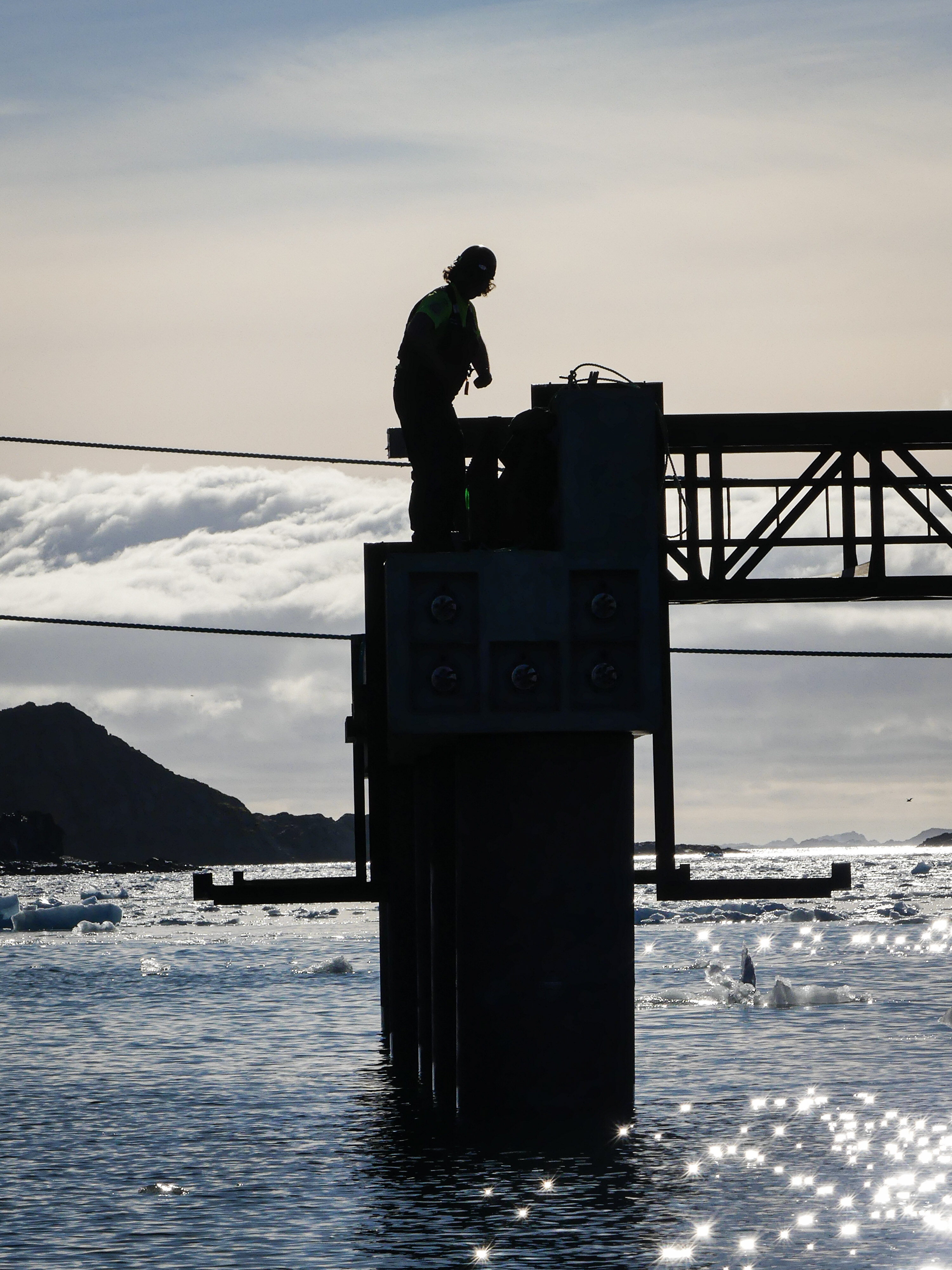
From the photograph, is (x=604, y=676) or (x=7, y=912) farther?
(x=7, y=912)

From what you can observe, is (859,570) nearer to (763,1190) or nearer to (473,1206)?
(763,1190)

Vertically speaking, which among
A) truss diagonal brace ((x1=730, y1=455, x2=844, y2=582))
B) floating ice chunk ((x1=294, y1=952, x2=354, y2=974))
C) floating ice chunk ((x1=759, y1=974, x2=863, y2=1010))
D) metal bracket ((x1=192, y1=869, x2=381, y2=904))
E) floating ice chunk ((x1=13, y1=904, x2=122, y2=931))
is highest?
truss diagonal brace ((x1=730, y1=455, x2=844, y2=582))

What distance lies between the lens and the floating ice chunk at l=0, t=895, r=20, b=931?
194 ft

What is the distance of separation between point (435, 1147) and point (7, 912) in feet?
162

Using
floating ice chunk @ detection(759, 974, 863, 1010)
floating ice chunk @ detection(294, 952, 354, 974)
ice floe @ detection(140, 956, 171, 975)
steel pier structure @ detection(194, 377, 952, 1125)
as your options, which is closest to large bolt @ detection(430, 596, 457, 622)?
steel pier structure @ detection(194, 377, 952, 1125)

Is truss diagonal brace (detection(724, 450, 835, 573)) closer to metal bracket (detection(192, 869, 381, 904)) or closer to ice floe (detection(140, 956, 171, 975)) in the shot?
metal bracket (detection(192, 869, 381, 904))

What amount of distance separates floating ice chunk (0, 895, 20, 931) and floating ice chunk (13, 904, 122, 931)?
323 mm

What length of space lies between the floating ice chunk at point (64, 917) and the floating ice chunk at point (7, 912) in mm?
323

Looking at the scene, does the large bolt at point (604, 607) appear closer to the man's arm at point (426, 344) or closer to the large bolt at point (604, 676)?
the large bolt at point (604, 676)

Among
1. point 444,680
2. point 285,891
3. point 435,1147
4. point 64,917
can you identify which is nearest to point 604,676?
point 444,680

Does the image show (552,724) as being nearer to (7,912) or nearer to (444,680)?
(444,680)

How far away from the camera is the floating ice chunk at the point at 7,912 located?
5916 cm

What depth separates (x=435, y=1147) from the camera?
43.6 ft

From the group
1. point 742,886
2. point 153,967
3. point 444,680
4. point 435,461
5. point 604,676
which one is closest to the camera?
point 444,680
